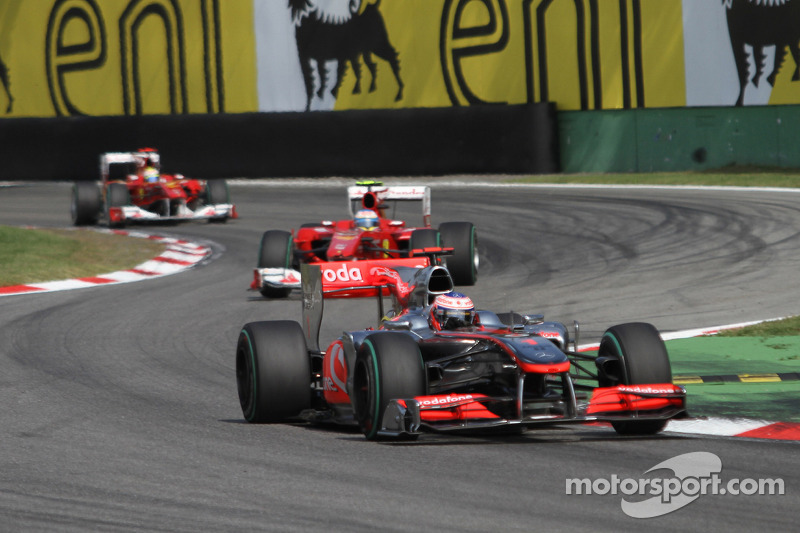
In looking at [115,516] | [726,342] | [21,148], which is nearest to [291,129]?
[21,148]

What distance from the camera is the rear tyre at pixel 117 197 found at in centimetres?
2444

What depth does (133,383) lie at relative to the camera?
1034 centimetres

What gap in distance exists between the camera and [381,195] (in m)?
17.4

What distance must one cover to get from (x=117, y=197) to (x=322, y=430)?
55.2 feet

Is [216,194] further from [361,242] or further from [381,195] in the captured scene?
[361,242]

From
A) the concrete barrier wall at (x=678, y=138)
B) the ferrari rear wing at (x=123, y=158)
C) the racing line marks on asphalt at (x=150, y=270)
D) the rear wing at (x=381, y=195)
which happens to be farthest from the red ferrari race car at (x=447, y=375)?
the concrete barrier wall at (x=678, y=138)

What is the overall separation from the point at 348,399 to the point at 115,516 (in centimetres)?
265

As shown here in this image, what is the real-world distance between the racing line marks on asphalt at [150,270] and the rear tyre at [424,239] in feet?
14.2

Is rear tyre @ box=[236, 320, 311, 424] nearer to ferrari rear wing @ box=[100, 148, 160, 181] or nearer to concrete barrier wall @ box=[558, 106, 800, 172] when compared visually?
ferrari rear wing @ box=[100, 148, 160, 181]

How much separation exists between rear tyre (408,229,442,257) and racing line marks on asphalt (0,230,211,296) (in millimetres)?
4326

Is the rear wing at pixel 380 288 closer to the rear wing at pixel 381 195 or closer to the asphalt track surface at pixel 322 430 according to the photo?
the asphalt track surface at pixel 322 430

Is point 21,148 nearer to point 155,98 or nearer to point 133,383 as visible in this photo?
point 155,98

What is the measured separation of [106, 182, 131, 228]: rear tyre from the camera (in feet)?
80.2

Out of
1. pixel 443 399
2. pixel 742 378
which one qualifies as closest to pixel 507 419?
pixel 443 399
